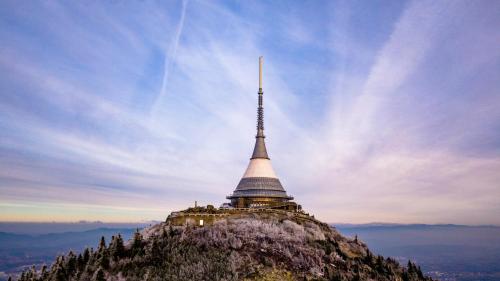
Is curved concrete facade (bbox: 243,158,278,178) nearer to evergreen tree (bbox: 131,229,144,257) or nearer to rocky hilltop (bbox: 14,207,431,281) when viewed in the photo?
rocky hilltop (bbox: 14,207,431,281)

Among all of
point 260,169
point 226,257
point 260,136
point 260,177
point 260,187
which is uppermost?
point 260,136

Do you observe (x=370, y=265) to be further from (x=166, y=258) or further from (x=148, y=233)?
(x=148, y=233)

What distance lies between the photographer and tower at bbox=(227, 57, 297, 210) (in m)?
67.7

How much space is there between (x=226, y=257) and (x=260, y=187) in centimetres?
3236

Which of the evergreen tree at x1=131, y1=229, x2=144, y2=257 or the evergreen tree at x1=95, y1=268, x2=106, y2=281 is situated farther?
the evergreen tree at x1=131, y1=229, x2=144, y2=257

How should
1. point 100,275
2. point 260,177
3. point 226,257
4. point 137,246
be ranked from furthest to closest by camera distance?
1. point 260,177
2. point 137,246
3. point 226,257
4. point 100,275

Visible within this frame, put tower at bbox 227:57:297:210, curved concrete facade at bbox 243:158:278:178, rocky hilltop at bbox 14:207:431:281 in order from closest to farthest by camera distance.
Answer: rocky hilltop at bbox 14:207:431:281 → tower at bbox 227:57:297:210 → curved concrete facade at bbox 243:158:278:178

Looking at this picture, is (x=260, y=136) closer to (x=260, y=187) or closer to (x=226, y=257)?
(x=260, y=187)

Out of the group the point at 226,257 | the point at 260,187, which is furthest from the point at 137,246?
the point at 260,187

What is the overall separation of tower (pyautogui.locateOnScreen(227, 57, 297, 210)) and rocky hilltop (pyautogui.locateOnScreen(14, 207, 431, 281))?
1504cm

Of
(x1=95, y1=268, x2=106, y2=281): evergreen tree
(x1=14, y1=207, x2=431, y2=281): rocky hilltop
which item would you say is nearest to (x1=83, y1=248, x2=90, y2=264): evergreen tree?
(x1=14, y1=207, x2=431, y2=281): rocky hilltop

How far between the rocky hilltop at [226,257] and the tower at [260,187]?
49.3 ft

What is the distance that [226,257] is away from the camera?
36969mm

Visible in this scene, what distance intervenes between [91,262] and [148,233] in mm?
11471
